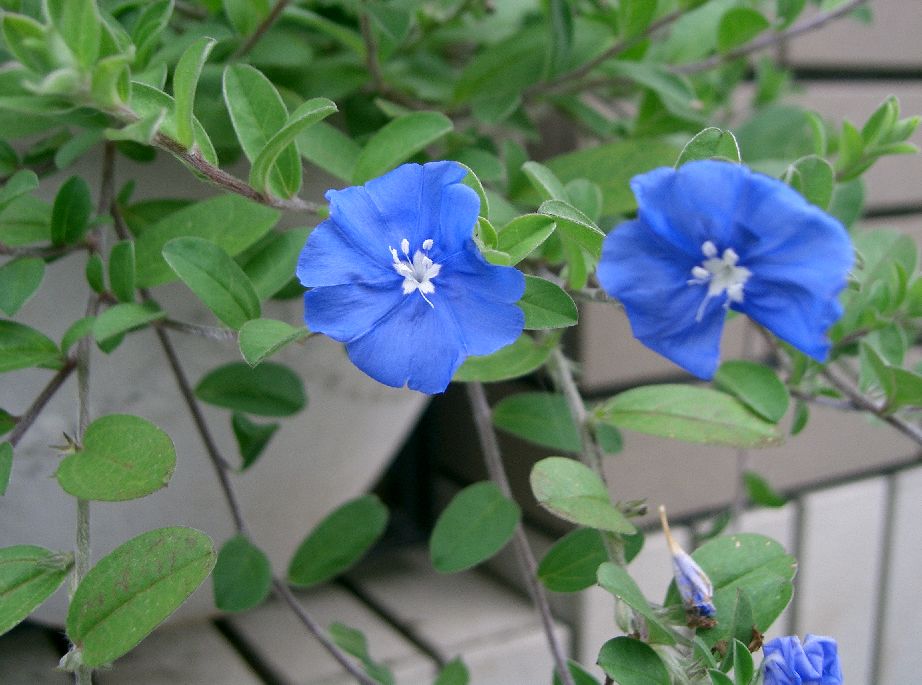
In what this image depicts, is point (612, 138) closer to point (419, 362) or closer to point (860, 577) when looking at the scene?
point (419, 362)

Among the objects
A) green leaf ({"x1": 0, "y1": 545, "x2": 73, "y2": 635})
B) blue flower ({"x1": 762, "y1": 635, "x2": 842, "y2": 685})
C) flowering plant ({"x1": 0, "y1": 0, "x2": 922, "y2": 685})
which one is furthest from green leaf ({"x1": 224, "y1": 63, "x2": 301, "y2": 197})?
blue flower ({"x1": 762, "y1": 635, "x2": 842, "y2": 685})

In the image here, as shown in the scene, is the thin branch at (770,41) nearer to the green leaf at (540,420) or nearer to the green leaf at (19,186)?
the green leaf at (540,420)

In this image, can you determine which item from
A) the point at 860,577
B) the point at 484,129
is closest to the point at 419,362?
the point at 484,129

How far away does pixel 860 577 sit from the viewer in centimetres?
Result: 121

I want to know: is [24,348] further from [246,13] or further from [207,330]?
[246,13]

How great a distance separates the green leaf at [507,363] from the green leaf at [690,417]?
54 mm

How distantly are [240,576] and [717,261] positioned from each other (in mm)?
421

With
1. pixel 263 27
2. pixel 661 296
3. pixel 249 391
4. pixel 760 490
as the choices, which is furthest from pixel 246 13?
pixel 760 490

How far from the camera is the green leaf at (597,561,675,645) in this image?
1.35 ft

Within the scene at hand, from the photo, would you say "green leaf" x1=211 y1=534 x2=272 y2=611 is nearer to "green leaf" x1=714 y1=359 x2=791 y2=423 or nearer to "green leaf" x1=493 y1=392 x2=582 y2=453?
"green leaf" x1=493 y1=392 x2=582 y2=453

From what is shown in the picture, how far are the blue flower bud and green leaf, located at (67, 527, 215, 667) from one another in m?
0.23

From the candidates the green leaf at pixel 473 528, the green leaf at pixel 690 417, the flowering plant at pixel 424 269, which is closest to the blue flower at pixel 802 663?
the flowering plant at pixel 424 269

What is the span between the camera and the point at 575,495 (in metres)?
0.45

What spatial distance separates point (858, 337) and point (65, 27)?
20.1 inches
